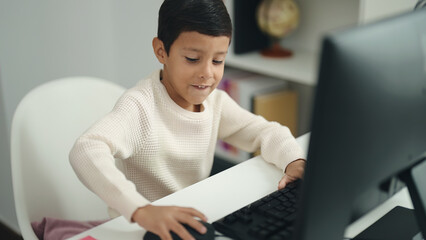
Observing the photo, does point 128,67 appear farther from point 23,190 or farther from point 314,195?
point 314,195

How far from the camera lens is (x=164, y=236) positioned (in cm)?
69

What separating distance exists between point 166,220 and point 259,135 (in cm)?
47

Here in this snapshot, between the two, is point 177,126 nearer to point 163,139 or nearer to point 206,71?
point 163,139

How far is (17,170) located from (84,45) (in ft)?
3.92

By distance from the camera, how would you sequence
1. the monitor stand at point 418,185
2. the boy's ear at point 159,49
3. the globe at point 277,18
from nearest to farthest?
the monitor stand at point 418,185, the boy's ear at point 159,49, the globe at point 277,18

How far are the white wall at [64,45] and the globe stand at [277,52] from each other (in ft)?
1.73

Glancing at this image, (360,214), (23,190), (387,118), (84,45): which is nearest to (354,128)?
(387,118)

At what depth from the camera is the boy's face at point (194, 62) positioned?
38.0 inches

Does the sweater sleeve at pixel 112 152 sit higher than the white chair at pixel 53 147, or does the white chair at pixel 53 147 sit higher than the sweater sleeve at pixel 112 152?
the sweater sleeve at pixel 112 152

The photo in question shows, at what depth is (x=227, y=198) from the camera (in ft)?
2.93

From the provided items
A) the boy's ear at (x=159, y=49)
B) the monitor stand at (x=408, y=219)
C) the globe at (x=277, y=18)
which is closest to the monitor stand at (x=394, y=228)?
the monitor stand at (x=408, y=219)

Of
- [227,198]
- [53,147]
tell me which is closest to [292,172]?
[227,198]

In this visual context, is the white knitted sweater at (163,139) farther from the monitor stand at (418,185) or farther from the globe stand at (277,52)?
the globe stand at (277,52)

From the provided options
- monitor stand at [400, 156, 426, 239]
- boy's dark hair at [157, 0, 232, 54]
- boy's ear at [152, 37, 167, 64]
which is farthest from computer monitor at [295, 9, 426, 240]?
boy's ear at [152, 37, 167, 64]
